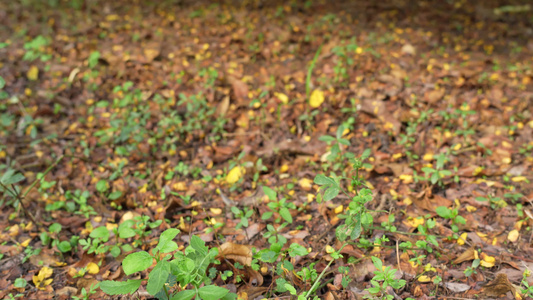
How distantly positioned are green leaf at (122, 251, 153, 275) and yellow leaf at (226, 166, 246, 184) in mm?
1277

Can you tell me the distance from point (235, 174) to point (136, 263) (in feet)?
4.50

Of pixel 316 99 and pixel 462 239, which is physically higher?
pixel 316 99

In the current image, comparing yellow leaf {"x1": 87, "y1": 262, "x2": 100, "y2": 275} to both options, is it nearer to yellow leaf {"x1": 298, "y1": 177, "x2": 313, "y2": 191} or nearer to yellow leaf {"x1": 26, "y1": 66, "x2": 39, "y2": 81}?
yellow leaf {"x1": 298, "y1": 177, "x2": 313, "y2": 191}

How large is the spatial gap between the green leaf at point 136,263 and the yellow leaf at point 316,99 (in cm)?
226

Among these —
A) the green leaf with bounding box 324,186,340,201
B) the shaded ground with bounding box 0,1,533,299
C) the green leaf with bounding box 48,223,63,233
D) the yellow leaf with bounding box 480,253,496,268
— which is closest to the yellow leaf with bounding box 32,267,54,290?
the shaded ground with bounding box 0,1,533,299

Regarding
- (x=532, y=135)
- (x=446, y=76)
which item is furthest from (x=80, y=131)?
(x=532, y=135)

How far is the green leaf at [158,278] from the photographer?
5.07 ft

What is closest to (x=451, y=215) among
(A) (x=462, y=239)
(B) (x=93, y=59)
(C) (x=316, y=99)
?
(A) (x=462, y=239)

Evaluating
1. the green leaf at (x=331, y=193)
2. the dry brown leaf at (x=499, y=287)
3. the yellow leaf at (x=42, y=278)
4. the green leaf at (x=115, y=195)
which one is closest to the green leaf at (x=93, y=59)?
the green leaf at (x=115, y=195)

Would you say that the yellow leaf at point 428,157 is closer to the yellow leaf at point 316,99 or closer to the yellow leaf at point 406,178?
the yellow leaf at point 406,178

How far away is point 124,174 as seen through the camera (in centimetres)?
303

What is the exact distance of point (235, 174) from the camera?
9.65ft

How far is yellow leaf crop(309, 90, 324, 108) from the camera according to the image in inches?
137

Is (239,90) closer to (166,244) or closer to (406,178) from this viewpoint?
(406,178)
